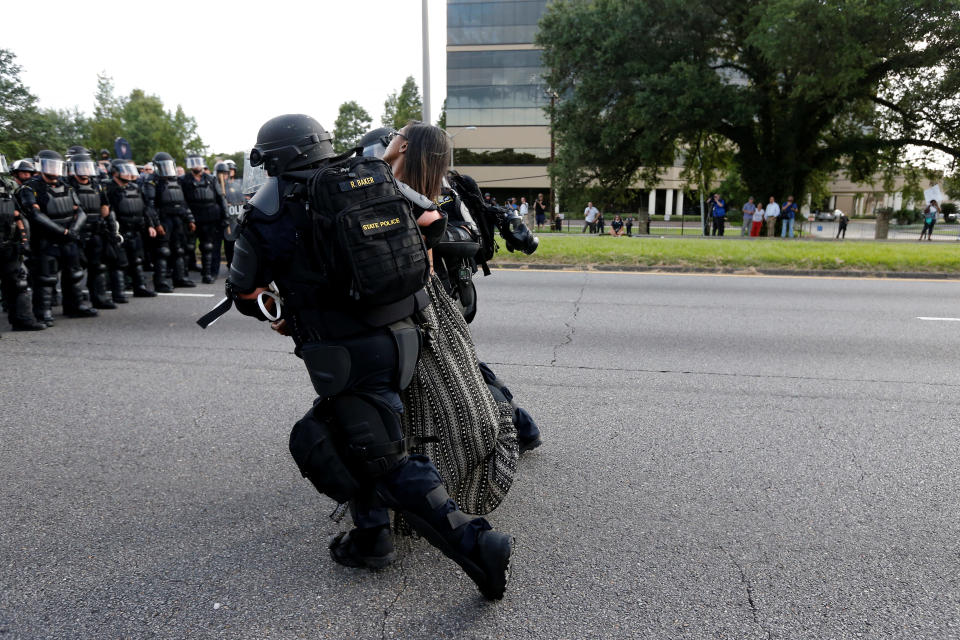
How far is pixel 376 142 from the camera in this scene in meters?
3.38

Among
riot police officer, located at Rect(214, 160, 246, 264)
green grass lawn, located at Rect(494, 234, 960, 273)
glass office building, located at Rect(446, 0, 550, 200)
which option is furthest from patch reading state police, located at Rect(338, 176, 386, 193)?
glass office building, located at Rect(446, 0, 550, 200)

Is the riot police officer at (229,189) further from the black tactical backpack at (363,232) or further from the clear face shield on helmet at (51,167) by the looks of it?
the black tactical backpack at (363,232)

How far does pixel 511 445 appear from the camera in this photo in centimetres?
291

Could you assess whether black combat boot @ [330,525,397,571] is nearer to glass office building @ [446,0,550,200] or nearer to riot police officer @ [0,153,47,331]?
riot police officer @ [0,153,47,331]

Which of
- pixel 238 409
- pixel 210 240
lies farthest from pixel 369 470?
pixel 210 240

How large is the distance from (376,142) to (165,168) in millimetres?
8506

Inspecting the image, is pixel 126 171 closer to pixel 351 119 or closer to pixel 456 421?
pixel 456 421

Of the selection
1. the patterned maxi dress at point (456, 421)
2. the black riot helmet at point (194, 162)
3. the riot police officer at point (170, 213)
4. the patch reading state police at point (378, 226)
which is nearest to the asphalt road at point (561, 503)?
the patterned maxi dress at point (456, 421)

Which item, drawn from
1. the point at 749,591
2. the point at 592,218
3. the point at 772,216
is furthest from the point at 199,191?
the point at 592,218

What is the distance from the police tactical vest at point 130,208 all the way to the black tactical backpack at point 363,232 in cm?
833

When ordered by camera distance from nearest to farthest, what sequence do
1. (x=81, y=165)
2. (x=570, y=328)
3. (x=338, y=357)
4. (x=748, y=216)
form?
(x=338, y=357) < (x=570, y=328) < (x=81, y=165) < (x=748, y=216)

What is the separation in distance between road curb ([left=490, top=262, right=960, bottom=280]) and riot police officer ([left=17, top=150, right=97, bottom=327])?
23.9ft

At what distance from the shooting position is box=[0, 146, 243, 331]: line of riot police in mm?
7480

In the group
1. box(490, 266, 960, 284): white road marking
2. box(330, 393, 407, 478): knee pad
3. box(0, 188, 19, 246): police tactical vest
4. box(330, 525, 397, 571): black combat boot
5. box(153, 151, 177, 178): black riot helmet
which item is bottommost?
box(330, 525, 397, 571): black combat boot
